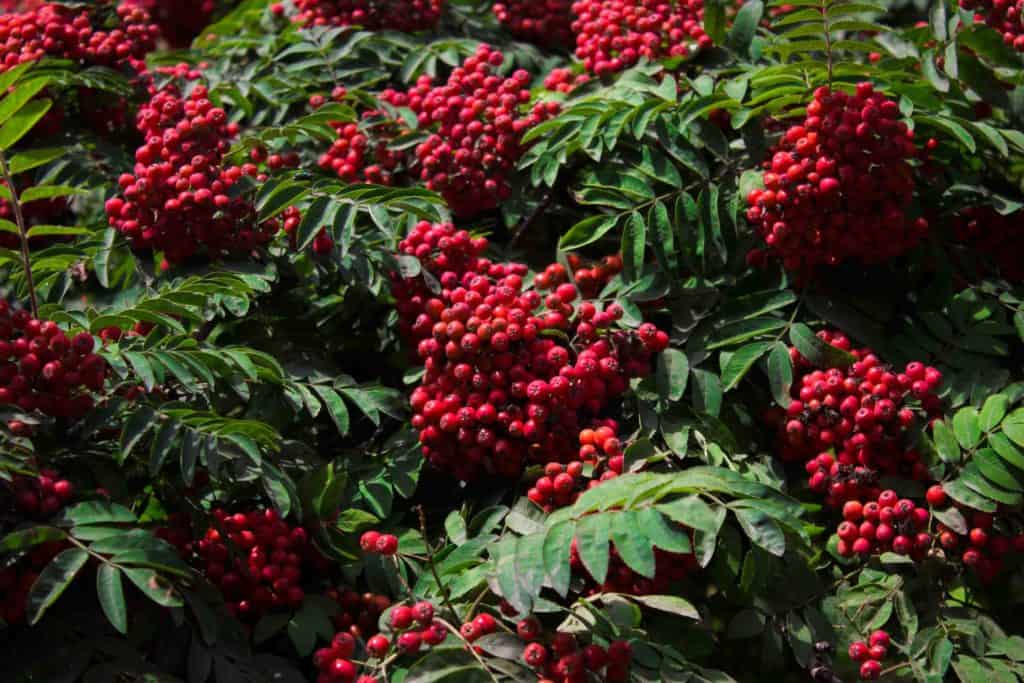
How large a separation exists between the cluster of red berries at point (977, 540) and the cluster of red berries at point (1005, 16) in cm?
168

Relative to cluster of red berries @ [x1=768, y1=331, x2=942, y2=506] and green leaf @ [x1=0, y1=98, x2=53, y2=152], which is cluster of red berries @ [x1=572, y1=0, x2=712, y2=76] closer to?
cluster of red berries @ [x1=768, y1=331, x2=942, y2=506]

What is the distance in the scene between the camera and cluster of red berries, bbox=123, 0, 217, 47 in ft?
20.2

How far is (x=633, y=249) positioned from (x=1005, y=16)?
161 cm

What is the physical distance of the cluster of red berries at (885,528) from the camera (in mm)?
3299

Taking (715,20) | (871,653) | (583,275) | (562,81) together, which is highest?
(715,20)

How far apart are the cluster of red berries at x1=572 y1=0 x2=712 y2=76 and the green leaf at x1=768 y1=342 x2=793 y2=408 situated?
130 cm

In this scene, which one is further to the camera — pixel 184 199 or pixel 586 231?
pixel 586 231

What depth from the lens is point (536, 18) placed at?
5.00 m

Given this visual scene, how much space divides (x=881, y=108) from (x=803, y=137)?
25 cm

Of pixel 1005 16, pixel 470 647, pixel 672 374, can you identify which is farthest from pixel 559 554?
pixel 1005 16

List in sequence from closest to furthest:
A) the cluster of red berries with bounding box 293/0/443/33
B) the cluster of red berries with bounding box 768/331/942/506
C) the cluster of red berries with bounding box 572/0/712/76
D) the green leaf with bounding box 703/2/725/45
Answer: the cluster of red berries with bounding box 768/331/942/506
the green leaf with bounding box 703/2/725/45
the cluster of red berries with bounding box 572/0/712/76
the cluster of red berries with bounding box 293/0/443/33

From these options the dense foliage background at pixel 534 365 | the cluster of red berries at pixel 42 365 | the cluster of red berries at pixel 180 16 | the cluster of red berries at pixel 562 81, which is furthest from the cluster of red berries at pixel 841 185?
the cluster of red berries at pixel 180 16

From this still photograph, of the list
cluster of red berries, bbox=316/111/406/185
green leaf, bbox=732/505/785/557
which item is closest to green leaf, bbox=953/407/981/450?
green leaf, bbox=732/505/785/557

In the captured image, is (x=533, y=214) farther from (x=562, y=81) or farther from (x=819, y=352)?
(x=819, y=352)
